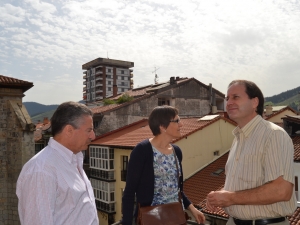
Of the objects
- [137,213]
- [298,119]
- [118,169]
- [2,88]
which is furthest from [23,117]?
[298,119]

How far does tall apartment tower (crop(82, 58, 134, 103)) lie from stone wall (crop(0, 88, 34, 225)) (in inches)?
2969

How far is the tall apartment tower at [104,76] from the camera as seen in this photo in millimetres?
91625

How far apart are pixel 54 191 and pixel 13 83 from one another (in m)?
12.2

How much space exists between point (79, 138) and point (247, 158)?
5.17 feet

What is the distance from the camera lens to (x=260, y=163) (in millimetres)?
2684

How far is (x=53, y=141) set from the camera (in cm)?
238

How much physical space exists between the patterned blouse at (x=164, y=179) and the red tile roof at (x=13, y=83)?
11.3 meters

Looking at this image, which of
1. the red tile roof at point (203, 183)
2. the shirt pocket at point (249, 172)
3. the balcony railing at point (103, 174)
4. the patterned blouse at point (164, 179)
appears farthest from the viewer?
the balcony railing at point (103, 174)

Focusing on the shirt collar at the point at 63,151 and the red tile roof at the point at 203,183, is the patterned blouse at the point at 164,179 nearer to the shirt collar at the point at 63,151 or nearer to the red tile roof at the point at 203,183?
the shirt collar at the point at 63,151

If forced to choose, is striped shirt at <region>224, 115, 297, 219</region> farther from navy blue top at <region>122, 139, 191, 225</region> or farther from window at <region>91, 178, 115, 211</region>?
window at <region>91, 178, 115, 211</region>

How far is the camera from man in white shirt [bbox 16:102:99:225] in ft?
6.49

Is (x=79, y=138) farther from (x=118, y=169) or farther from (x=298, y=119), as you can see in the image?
(x=118, y=169)

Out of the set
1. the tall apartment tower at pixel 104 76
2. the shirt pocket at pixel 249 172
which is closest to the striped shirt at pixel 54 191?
the shirt pocket at pixel 249 172

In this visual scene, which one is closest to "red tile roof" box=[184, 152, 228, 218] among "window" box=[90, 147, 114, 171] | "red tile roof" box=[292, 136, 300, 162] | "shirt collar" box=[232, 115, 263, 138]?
"red tile roof" box=[292, 136, 300, 162]
